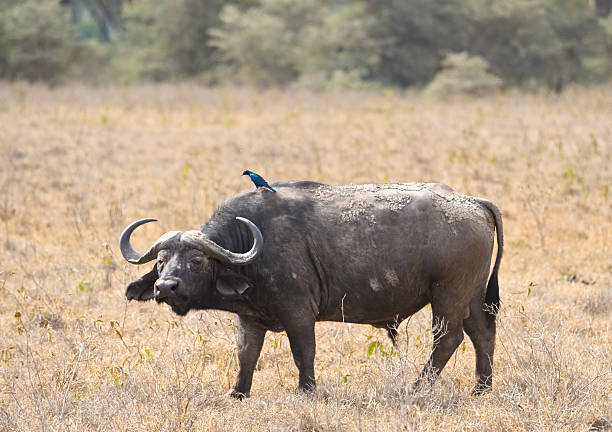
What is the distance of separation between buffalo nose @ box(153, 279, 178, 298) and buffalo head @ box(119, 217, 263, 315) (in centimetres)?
4

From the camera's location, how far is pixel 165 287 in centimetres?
534

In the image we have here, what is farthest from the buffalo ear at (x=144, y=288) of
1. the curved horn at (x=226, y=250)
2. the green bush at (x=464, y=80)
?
the green bush at (x=464, y=80)

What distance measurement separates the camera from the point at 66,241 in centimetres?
1052

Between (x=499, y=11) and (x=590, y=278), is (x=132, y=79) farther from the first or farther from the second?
(x=590, y=278)

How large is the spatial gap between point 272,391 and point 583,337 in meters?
3.08

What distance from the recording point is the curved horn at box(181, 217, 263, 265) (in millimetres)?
5598

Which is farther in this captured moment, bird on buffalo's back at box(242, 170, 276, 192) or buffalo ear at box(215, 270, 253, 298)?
bird on buffalo's back at box(242, 170, 276, 192)

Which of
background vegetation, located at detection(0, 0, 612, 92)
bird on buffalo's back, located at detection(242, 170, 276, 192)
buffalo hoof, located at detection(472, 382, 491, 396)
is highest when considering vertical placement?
bird on buffalo's back, located at detection(242, 170, 276, 192)

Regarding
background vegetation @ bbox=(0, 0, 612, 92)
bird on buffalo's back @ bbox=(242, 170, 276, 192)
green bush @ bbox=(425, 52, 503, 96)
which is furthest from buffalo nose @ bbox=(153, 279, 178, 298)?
background vegetation @ bbox=(0, 0, 612, 92)

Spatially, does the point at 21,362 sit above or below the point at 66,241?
above

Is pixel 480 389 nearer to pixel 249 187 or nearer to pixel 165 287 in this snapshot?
pixel 165 287

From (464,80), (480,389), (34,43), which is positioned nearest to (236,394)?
(480,389)

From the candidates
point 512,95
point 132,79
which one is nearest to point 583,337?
point 512,95

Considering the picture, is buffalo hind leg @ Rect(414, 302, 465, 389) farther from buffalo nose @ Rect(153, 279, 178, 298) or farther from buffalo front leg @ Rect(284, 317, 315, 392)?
buffalo nose @ Rect(153, 279, 178, 298)
